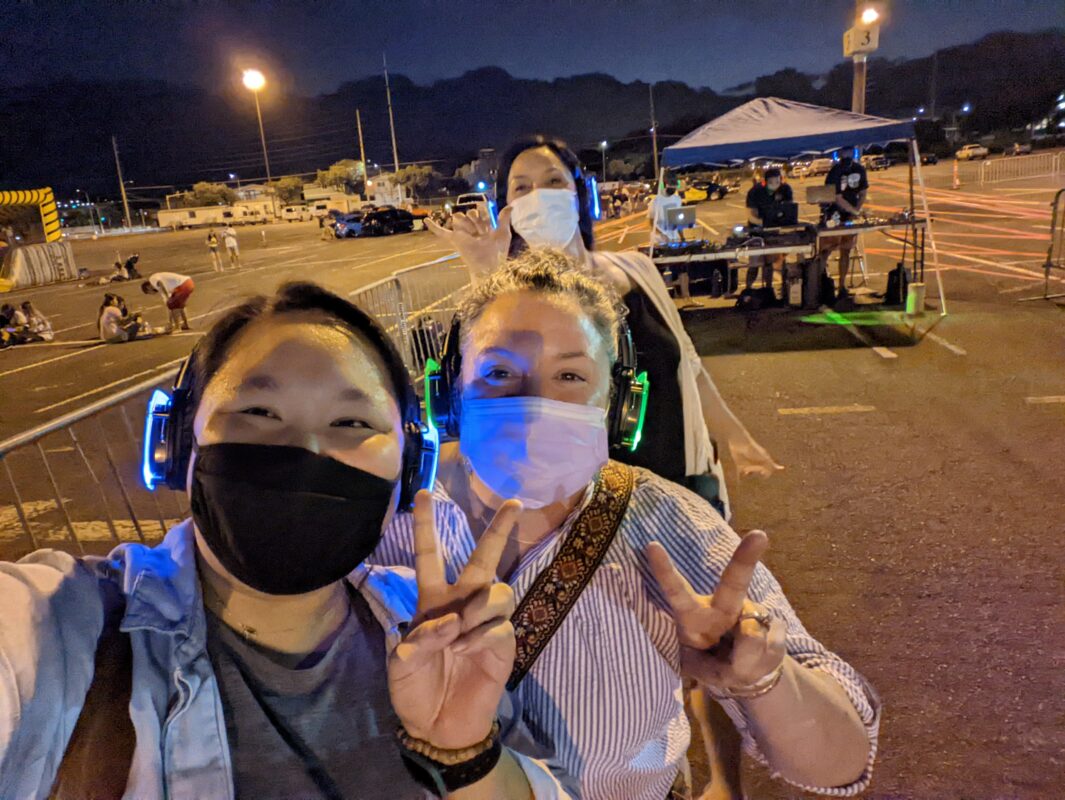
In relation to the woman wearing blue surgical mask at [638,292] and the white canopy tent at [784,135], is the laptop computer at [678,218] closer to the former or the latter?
the white canopy tent at [784,135]

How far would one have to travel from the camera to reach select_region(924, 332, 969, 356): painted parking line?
8086mm

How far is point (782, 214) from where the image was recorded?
12.0 meters

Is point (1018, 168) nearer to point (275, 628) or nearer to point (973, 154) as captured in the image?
point (973, 154)

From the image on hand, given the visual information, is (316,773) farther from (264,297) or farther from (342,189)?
(342,189)

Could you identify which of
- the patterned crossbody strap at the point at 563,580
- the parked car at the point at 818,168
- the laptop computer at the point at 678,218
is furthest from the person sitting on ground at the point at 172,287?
the parked car at the point at 818,168

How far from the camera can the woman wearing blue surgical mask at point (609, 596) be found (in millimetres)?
1224

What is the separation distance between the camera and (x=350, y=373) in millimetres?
1281

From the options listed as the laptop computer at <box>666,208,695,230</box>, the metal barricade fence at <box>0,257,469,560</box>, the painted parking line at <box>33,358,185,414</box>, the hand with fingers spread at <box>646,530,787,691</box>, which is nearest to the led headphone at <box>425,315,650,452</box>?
the hand with fingers spread at <box>646,530,787,691</box>

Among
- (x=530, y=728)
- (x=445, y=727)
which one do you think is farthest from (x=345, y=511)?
(x=530, y=728)

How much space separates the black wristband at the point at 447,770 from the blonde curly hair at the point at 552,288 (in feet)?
3.18

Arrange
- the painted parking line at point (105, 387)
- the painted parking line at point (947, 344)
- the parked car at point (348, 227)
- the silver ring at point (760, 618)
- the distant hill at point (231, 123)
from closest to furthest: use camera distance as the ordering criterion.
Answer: the silver ring at point (760, 618) < the painted parking line at point (947, 344) < the painted parking line at point (105, 387) < the parked car at point (348, 227) < the distant hill at point (231, 123)

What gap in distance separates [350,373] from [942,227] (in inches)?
871

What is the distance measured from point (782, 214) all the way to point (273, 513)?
40.6 ft

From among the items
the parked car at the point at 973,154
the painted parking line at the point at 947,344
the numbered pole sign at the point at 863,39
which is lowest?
the painted parking line at the point at 947,344
